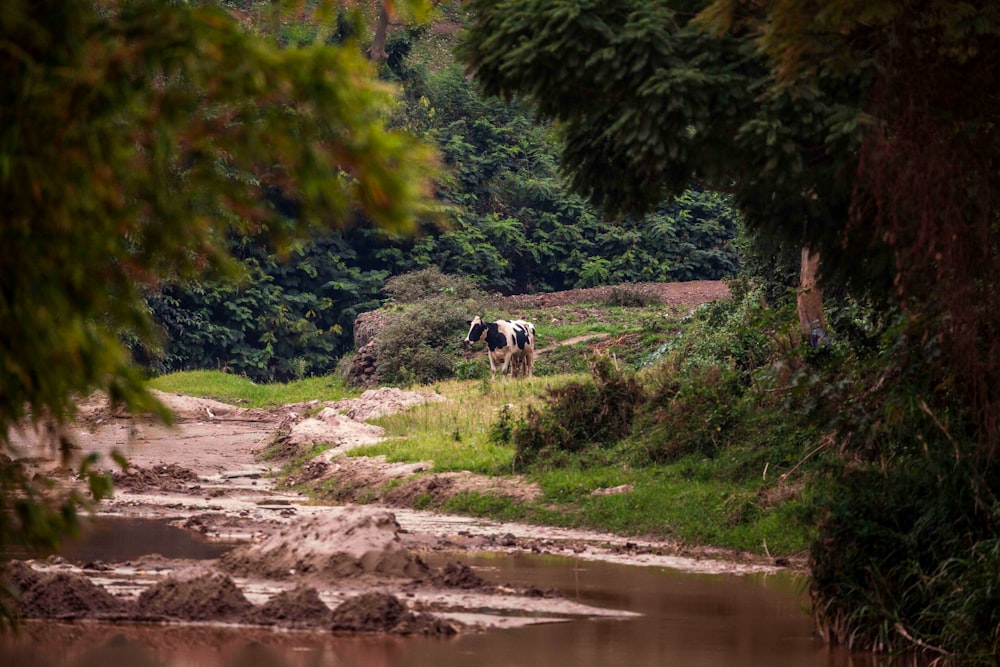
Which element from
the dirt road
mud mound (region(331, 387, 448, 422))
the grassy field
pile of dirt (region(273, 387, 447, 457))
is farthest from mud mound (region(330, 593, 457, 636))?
mud mound (region(331, 387, 448, 422))

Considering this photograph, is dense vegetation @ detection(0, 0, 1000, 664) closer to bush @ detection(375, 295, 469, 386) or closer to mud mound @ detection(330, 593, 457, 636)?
mud mound @ detection(330, 593, 457, 636)

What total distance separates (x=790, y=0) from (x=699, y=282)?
3985 centimetres

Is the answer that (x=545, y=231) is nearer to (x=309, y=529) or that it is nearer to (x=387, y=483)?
(x=387, y=483)

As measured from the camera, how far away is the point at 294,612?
1138 cm

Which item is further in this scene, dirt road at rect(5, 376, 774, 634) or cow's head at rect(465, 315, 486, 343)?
cow's head at rect(465, 315, 486, 343)

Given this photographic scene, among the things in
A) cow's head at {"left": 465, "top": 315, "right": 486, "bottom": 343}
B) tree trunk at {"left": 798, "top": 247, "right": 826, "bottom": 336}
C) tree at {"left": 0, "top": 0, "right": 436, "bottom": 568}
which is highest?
tree at {"left": 0, "top": 0, "right": 436, "bottom": 568}

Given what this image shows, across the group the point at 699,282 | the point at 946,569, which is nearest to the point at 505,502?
the point at 946,569

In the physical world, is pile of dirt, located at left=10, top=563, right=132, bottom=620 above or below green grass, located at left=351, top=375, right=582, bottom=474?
above

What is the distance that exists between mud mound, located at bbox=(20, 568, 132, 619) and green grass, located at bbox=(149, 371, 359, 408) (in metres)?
23.8

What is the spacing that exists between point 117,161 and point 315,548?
32.3ft

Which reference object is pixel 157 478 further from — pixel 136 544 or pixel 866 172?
pixel 866 172

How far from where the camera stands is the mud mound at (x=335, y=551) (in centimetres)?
1352

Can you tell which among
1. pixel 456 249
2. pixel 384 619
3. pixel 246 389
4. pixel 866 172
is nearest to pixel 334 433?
pixel 246 389

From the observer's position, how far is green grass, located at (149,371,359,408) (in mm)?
37062
